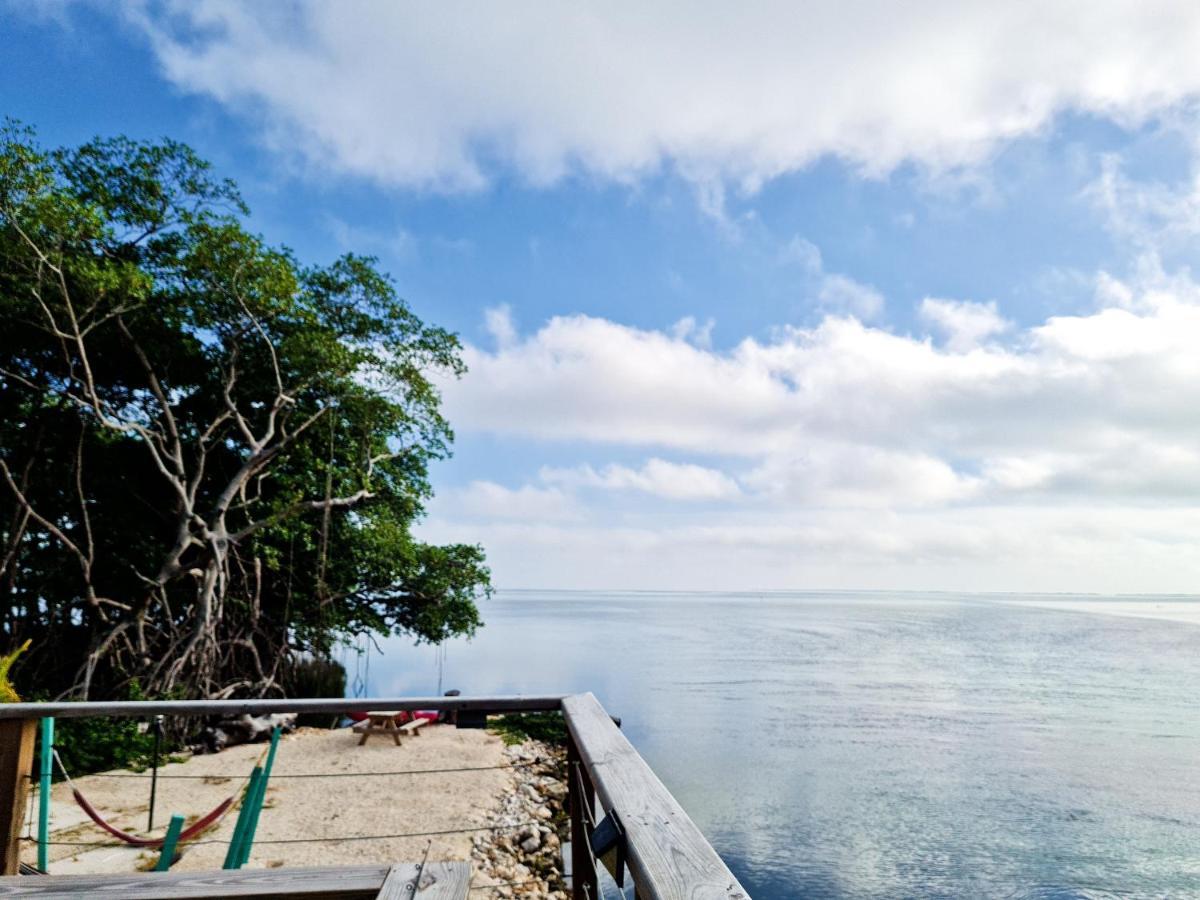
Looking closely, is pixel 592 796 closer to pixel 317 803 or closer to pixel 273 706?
pixel 273 706

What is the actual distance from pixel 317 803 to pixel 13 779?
614 cm

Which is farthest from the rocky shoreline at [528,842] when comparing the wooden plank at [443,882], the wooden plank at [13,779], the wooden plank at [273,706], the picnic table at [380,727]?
the wooden plank at [443,882]

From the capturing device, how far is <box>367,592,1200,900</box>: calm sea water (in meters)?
9.76

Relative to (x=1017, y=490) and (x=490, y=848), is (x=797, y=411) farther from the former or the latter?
(x=1017, y=490)

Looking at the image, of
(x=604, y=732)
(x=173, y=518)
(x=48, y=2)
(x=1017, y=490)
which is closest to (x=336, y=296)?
(x=173, y=518)

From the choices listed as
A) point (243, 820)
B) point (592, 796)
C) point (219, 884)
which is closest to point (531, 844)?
point (243, 820)

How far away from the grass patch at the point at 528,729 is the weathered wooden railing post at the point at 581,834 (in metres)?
11.2

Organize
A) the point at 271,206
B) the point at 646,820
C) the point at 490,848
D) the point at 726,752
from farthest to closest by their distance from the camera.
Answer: the point at 726,752 → the point at 271,206 → the point at 490,848 → the point at 646,820

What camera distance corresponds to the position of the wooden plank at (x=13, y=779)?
2162mm

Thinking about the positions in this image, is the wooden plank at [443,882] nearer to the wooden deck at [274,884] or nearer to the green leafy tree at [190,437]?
Answer: the wooden deck at [274,884]

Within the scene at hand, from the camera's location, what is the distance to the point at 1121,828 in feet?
37.2

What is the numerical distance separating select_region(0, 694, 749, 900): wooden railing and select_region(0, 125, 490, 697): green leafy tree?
8239 mm

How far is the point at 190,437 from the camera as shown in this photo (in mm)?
11898

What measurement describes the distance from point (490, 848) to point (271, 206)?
1173 centimetres
